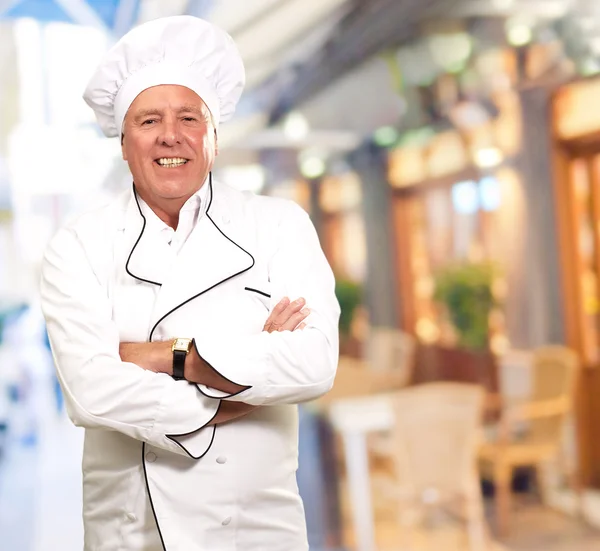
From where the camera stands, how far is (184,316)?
1576mm

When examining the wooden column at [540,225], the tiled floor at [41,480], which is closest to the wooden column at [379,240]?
the wooden column at [540,225]

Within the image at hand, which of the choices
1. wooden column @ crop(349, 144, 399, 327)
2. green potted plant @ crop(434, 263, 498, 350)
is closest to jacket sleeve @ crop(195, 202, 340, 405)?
green potted plant @ crop(434, 263, 498, 350)

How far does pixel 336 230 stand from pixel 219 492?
11.8 feet

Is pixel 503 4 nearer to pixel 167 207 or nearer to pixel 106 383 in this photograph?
pixel 167 207

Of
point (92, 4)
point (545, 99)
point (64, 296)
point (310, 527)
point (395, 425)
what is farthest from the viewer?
point (545, 99)

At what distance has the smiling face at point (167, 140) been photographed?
5.15ft

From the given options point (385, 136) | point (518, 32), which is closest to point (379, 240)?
point (385, 136)

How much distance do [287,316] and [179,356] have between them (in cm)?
21

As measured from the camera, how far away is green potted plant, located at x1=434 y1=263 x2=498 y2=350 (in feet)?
16.4

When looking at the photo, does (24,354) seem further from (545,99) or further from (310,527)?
(545,99)

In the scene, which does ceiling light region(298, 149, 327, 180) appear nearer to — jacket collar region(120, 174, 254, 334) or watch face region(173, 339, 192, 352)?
jacket collar region(120, 174, 254, 334)

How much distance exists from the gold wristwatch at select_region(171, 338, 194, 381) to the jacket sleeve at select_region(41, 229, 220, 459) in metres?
0.02

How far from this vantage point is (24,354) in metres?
3.40

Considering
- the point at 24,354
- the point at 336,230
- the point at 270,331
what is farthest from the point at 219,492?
the point at 336,230
